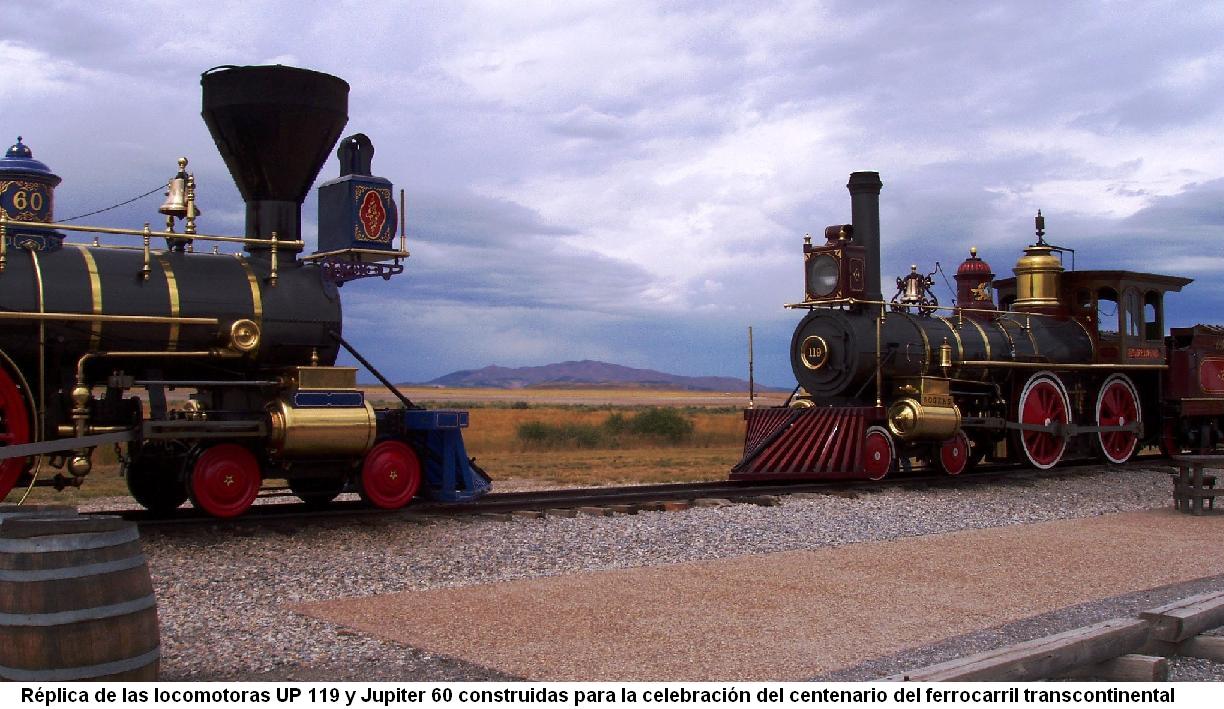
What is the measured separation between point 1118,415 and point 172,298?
53.6 ft

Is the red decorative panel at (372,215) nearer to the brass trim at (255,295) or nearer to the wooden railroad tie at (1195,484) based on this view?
the brass trim at (255,295)

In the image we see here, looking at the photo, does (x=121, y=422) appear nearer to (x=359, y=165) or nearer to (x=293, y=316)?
(x=293, y=316)

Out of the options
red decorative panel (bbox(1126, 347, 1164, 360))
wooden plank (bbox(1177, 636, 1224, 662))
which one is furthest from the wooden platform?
red decorative panel (bbox(1126, 347, 1164, 360))

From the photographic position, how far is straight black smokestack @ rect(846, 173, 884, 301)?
16.5 meters

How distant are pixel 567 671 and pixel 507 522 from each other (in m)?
4.88

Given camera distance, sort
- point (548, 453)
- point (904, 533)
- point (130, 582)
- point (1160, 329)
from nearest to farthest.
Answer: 1. point (130, 582)
2. point (904, 533)
3. point (1160, 329)
4. point (548, 453)

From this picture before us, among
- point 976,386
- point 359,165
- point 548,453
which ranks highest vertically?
point 359,165

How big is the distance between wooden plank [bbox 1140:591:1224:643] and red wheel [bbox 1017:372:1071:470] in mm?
11698

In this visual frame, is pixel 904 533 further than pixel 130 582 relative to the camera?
Yes

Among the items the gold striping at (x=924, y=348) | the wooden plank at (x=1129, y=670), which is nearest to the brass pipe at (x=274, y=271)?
A: the wooden plank at (x=1129, y=670)

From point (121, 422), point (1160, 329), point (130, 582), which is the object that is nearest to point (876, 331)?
point (1160, 329)

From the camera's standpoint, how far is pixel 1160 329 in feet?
66.1

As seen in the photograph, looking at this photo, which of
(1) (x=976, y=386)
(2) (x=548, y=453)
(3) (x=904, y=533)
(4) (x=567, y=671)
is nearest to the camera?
(4) (x=567, y=671)

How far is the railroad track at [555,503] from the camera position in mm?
10148
